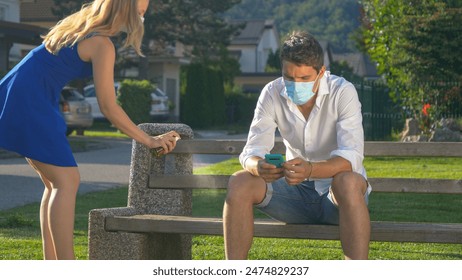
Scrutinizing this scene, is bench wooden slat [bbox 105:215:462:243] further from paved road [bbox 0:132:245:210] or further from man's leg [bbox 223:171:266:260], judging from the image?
paved road [bbox 0:132:245:210]

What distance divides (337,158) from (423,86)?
1983cm

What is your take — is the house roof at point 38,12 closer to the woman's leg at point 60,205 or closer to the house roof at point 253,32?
the house roof at point 253,32

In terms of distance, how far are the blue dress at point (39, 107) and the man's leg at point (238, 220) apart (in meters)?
0.82

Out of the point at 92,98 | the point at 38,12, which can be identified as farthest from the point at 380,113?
the point at 38,12

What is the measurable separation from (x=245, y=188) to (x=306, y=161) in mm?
329

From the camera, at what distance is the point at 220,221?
234 inches

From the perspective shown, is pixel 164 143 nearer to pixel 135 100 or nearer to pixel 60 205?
pixel 60 205

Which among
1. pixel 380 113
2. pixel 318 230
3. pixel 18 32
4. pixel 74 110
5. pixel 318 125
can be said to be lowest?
pixel 74 110

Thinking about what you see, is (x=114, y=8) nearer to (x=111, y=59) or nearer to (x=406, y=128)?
(x=111, y=59)

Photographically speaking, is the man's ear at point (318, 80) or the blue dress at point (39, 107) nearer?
the blue dress at point (39, 107)

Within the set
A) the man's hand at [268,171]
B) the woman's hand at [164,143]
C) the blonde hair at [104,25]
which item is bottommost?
the man's hand at [268,171]

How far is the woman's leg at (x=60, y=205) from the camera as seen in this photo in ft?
18.4

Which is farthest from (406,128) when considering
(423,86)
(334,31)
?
(334,31)

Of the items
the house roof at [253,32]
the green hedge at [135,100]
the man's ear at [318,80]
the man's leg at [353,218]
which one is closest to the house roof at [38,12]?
the green hedge at [135,100]
